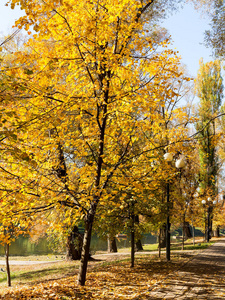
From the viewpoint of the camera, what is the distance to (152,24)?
8289 millimetres

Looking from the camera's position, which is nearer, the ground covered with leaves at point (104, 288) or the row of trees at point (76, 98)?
the row of trees at point (76, 98)

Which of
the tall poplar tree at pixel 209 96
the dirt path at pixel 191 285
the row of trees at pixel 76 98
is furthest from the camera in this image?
the tall poplar tree at pixel 209 96

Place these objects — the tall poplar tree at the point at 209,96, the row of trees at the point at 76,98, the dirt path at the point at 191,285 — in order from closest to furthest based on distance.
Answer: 1. the row of trees at the point at 76,98
2. the dirt path at the point at 191,285
3. the tall poplar tree at the point at 209,96

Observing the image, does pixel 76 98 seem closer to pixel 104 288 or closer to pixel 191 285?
pixel 104 288

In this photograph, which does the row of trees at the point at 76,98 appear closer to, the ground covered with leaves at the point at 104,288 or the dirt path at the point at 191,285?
the ground covered with leaves at the point at 104,288

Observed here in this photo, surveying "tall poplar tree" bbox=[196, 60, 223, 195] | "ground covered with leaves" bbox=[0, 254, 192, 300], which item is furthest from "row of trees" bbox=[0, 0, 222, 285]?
"tall poplar tree" bbox=[196, 60, 223, 195]

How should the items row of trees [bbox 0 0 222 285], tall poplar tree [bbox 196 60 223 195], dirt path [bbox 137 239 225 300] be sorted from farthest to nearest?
1. tall poplar tree [bbox 196 60 223 195]
2. dirt path [bbox 137 239 225 300]
3. row of trees [bbox 0 0 222 285]

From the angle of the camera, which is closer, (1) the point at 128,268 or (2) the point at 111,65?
(2) the point at 111,65

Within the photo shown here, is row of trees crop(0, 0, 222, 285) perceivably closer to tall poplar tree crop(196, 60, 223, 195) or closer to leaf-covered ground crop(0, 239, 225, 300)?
leaf-covered ground crop(0, 239, 225, 300)

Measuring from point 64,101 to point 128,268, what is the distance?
21.7 ft

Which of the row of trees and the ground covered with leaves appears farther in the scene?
the ground covered with leaves

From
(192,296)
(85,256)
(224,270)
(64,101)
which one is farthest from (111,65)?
(224,270)

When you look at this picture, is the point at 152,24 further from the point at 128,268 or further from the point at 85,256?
the point at 128,268

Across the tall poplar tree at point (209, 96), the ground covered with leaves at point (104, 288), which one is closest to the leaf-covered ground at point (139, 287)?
the ground covered with leaves at point (104, 288)
